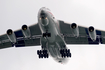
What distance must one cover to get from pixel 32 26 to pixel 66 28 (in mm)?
4831

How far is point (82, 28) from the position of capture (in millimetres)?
25469

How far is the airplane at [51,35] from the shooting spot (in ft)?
73.0

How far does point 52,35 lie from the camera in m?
23.1

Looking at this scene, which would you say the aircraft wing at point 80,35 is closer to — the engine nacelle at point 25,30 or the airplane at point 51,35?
the airplane at point 51,35

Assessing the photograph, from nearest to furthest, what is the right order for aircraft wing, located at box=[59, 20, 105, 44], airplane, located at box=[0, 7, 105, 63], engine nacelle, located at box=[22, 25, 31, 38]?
airplane, located at box=[0, 7, 105, 63], engine nacelle, located at box=[22, 25, 31, 38], aircraft wing, located at box=[59, 20, 105, 44]

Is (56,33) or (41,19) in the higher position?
(41,19)

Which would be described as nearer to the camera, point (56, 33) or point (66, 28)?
point (56, 33)

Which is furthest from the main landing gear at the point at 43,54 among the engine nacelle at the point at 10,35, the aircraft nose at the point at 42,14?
the aircraft nose at the point at 42,14

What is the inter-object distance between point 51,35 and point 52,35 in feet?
0.47

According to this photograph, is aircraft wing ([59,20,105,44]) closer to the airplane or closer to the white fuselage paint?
the airplane

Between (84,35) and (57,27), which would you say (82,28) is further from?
(57,27)

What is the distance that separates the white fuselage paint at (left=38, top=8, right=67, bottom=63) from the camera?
21.8 meters

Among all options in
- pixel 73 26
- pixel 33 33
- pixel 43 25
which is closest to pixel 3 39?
pixel 33 33

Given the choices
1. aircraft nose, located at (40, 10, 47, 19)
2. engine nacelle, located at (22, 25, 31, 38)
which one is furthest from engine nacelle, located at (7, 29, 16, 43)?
aircraft nose, located at (40, 10, 47, 19)
